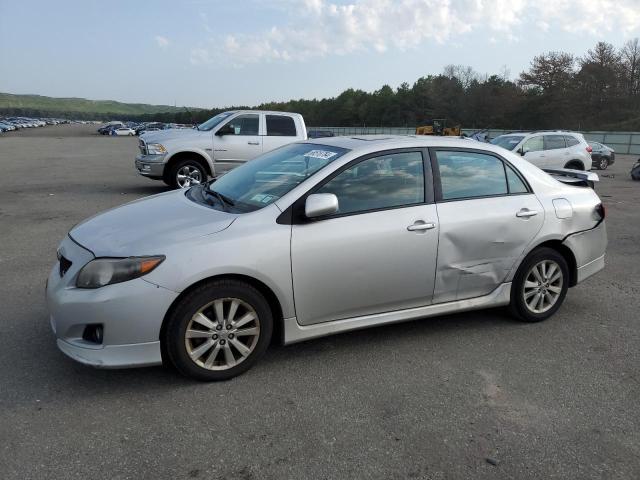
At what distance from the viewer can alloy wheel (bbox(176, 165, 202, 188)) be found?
1116 centimetres

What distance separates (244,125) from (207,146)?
37.6 inches

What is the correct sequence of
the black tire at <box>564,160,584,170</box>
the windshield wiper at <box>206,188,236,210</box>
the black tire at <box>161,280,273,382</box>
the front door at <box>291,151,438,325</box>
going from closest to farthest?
the black tire at <box>161,280,273,382</box>
the front door at <box>291,151,438,325</box>
the windshield wiper at <box>206,188,236,210</box>
the black tire at <box>564,160,584,170</box>

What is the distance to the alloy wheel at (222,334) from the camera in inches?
130

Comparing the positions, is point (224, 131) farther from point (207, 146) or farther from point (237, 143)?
point (207, 146)

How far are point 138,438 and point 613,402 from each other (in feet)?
9.30

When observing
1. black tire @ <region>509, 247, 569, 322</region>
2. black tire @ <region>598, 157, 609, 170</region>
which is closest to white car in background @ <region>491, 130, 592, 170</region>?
black tire @ <region>509, 247, 569, 322</region>

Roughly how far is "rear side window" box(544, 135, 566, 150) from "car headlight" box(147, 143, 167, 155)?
35.0ft

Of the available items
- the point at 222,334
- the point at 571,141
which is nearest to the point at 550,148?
the point at 571,141

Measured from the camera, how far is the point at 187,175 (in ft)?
36.9

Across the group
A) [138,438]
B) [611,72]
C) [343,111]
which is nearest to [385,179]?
[138,438]

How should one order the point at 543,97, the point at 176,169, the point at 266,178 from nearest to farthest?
the point at 266,178 < the point at 176,169 < the point at 543,97

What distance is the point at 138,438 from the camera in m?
2.83

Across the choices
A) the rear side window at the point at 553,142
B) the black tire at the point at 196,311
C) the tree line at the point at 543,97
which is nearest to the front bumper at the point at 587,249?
the black tire at the point at 196,311

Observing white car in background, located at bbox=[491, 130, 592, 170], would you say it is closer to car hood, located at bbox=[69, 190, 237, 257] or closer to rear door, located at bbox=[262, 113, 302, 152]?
rear door, located at bbox=[262, 113, 302, 152]
